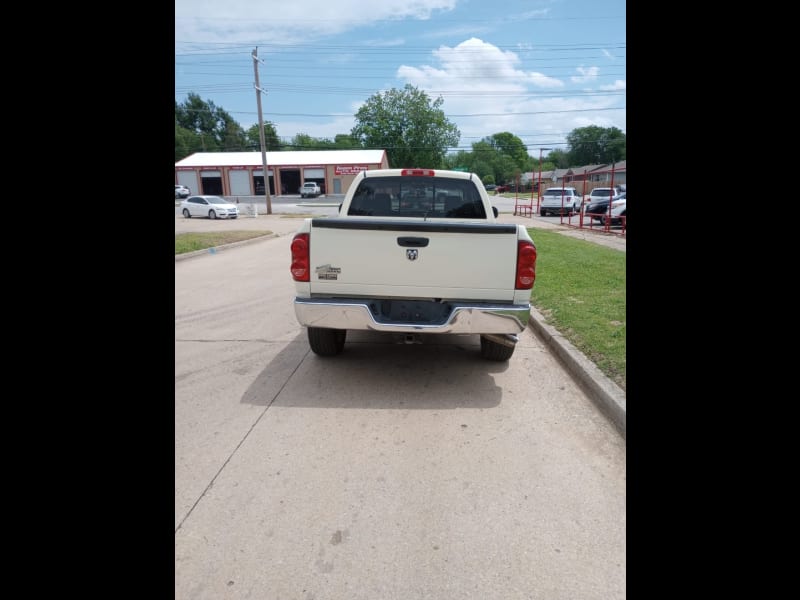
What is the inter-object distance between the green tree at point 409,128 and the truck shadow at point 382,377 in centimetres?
6432

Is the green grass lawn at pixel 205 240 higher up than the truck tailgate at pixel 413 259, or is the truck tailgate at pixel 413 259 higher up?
the green grass lawn at pixel 205 240

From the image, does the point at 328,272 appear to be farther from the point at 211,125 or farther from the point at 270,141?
the point at 211,125

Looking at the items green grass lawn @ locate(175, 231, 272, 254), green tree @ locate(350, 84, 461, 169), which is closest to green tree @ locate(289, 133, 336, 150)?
green tree @ locate(350, 84, 461, 169)

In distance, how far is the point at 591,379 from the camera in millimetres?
3973

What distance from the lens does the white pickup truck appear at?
3732 millimetres

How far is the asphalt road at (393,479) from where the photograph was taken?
81.2 inches

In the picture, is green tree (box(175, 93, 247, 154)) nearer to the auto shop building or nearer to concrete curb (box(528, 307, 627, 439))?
the auto shop building

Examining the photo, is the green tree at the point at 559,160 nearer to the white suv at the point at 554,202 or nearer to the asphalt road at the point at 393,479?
the white suv at the point at 554,202

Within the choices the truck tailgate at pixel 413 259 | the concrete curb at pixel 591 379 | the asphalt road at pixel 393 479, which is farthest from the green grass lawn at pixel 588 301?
the truck tailgate at pixel 413 259

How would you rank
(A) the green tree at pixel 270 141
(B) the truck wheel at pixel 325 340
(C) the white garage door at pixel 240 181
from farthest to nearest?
(A) the green tree at pixel 270 141, (C) the white garage door at pixel 240 181, (B) the truck wheel at pixel 325 340
